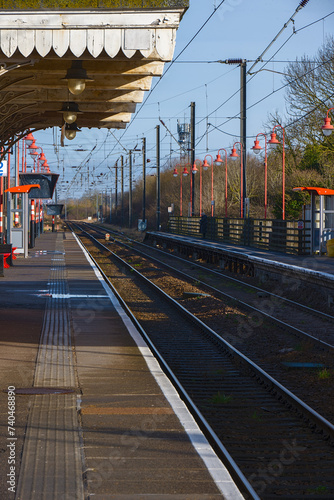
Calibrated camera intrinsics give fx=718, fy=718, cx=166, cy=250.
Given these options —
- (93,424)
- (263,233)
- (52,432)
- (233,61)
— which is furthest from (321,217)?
(52,432)

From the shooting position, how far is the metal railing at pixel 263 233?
26.1 m

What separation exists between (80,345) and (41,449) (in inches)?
182

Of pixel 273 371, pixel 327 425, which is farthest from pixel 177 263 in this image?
pixel 327 425

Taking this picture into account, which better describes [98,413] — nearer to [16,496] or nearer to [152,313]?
[16,496]

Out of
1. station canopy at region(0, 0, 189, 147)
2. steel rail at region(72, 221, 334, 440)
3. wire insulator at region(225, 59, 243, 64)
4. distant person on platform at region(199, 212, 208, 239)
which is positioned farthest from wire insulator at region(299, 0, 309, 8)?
distant person on platform at region(199, 212, 208, 239)

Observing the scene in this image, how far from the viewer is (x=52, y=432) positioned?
577 cm

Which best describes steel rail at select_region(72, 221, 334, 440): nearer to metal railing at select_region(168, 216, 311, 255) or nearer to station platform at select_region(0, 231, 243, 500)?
station platform at select_region(0, 231, 243, 500)

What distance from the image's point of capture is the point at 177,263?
32.4m

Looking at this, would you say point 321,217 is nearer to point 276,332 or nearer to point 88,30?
point 276,332

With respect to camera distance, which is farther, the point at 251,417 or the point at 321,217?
the point at 321,217

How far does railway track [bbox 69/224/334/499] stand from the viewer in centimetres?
582

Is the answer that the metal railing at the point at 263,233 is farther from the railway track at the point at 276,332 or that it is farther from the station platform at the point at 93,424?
the station platform at the point at 93,424

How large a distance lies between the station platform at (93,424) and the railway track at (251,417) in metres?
0.51

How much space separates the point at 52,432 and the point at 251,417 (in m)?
2.69
